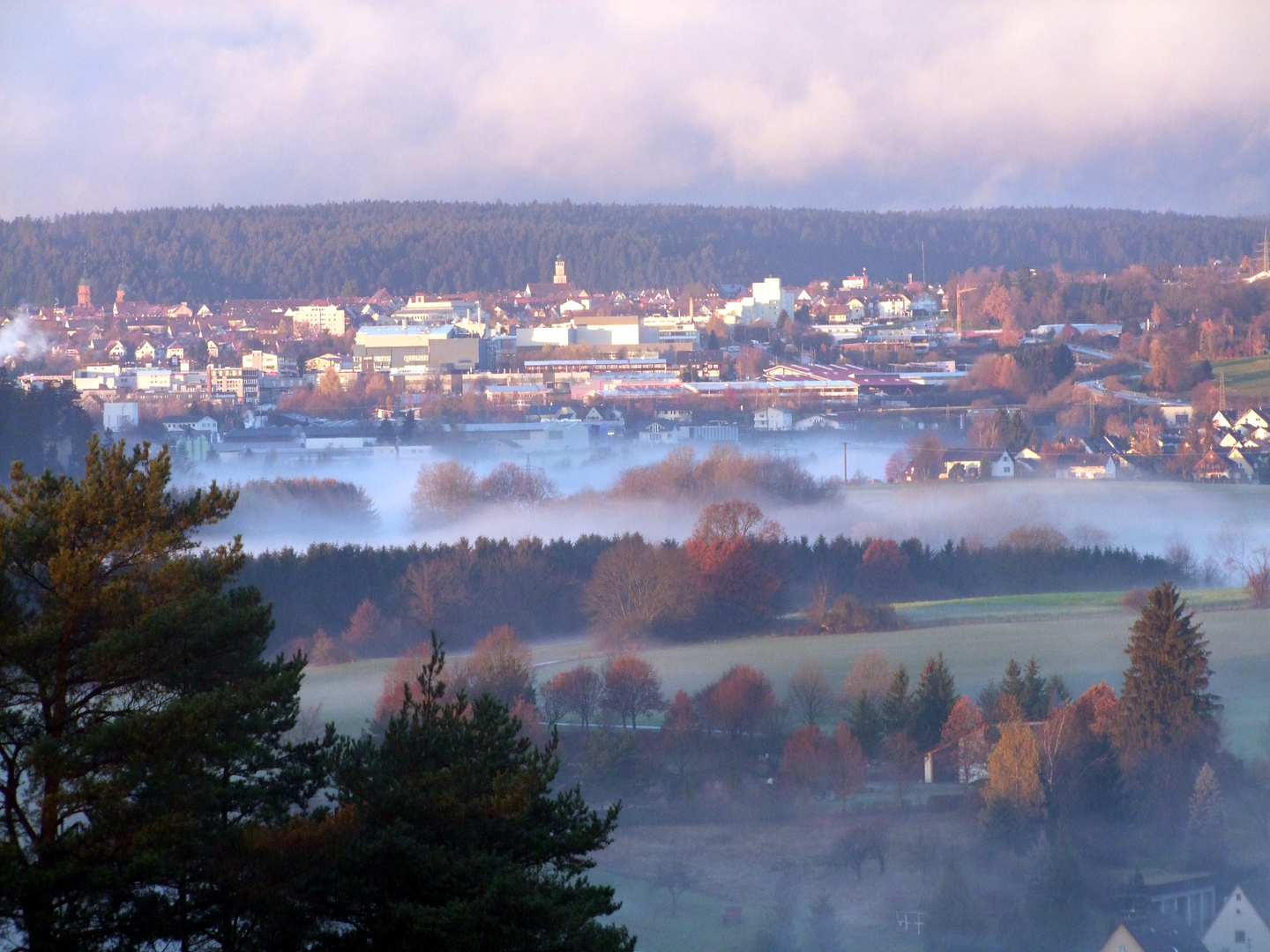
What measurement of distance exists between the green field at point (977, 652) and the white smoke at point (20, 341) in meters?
14.8

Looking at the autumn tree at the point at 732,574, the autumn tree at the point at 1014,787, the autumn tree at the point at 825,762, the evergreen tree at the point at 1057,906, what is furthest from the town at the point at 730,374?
the evergreen tree at the point at 1057,906

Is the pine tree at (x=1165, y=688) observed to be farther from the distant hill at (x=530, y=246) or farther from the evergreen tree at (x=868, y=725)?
the distant hill at (x=530, y=246)

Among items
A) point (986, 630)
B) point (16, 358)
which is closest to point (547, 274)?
point (16, 358)

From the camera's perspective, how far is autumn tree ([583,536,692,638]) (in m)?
12.5

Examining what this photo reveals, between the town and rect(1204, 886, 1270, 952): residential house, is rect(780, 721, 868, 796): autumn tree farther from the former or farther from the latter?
the town

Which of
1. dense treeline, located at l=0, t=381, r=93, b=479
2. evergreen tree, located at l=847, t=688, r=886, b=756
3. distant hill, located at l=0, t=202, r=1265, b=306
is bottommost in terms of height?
evergreen tree, located at l=847, t=688, r=886, b=756

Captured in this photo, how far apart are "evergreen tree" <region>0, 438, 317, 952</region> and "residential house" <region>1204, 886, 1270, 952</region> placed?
507 cm

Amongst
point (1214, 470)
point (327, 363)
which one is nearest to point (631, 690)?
point (1214, 470)

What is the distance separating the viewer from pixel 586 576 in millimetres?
13383

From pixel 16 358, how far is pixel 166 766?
2195 centimetres

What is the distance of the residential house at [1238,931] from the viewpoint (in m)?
6.83

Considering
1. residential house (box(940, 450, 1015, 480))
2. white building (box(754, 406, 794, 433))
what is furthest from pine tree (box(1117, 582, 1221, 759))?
white building (box(754, 406, 794, 433))

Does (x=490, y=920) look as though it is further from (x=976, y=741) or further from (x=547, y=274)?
(x=547, y=274)

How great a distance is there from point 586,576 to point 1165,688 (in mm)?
5627
